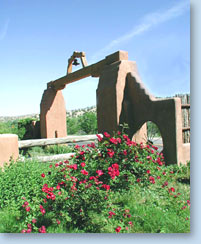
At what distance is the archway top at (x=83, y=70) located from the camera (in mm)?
6677

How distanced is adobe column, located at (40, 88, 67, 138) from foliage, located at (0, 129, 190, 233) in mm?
7241

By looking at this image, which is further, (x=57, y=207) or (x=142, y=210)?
(x=142, y=210)

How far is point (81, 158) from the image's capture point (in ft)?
11.5

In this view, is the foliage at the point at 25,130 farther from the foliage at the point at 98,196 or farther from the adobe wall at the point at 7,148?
the foliage at the point at 98,196

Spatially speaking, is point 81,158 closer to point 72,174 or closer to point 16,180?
point 72,174

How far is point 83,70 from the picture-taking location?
8625mm

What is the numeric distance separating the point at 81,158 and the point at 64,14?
90.3 inches

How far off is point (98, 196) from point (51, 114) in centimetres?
888

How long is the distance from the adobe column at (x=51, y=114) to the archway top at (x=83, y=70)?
1.44 ft

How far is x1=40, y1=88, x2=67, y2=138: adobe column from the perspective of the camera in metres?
11.3

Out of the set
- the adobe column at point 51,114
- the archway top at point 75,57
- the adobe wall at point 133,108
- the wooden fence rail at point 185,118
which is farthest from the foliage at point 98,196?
the adobe column at point 51,114

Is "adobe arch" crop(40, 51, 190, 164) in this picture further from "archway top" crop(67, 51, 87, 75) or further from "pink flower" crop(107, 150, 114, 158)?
"pink flower" crop(107, 150, 114, 158)

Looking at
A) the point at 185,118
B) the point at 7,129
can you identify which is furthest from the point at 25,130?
the point at 185,118

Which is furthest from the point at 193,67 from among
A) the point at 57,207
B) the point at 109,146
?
the point at 57,207
